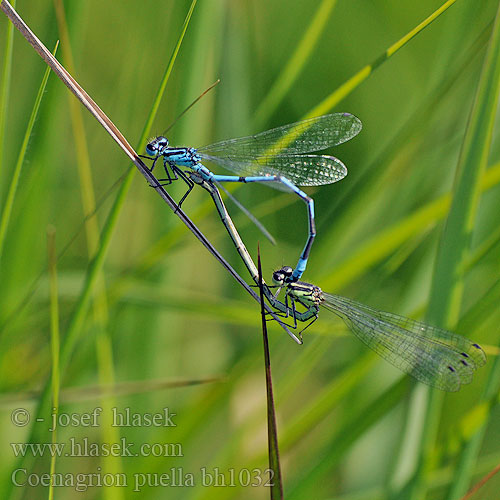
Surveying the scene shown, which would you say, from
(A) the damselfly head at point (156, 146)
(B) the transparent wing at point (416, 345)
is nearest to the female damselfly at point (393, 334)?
(B) the transparent wing at point (416, 345)

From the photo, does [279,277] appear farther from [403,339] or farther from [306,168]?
[306,168]

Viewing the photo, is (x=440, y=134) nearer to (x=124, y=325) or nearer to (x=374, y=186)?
(x=374, y=186)

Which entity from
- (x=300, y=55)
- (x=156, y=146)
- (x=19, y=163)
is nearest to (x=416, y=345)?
(x=300, y=55)

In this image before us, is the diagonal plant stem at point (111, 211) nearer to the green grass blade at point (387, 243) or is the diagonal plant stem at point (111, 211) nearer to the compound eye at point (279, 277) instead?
the green grass blade at point (387, 243)

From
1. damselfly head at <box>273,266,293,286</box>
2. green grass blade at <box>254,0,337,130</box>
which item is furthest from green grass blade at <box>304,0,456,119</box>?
damselfly head at <box>273,266,293,286</box>

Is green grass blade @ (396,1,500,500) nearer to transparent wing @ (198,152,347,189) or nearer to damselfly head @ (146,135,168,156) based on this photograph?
transparent wing @ (198,152,347,189)

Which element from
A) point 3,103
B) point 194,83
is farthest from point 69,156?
point 3,103
